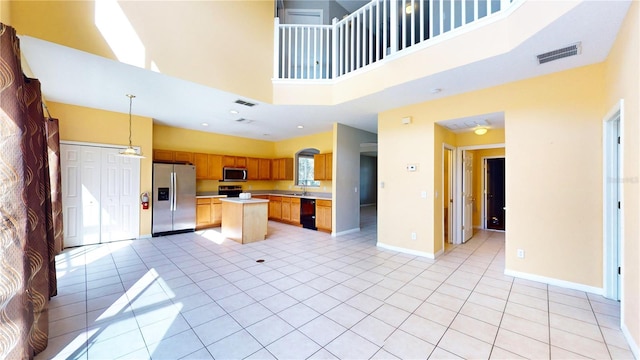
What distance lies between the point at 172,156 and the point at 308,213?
12.8 feet

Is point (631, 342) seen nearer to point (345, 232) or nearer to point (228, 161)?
point (345, 232)

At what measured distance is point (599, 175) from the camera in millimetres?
2887

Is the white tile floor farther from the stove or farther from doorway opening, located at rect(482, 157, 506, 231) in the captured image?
the stove

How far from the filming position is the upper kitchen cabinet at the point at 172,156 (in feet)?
20.2

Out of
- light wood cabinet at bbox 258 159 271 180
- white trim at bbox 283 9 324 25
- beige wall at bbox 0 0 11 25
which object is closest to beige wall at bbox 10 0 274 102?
beige wall at bbox 0 0 11 25

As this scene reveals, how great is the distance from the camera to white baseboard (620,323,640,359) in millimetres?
1836

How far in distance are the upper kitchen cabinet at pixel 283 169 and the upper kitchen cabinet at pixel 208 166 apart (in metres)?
1.84

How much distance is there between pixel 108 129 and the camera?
5066 millimetres

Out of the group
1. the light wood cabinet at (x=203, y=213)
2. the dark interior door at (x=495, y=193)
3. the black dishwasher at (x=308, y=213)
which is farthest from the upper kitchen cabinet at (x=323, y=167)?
the dark interior door at (x=495, y=193)

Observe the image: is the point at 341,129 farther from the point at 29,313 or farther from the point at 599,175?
the point at 29,313

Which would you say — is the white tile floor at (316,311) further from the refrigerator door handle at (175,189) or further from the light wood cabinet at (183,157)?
the light wood cabinet at (183,157)

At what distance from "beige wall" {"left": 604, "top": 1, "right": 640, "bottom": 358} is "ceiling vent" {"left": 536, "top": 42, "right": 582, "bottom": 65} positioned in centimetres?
30

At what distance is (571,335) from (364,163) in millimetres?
10235

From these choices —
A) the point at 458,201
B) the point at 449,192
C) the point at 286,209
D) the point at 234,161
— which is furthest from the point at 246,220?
the point at 458,201
